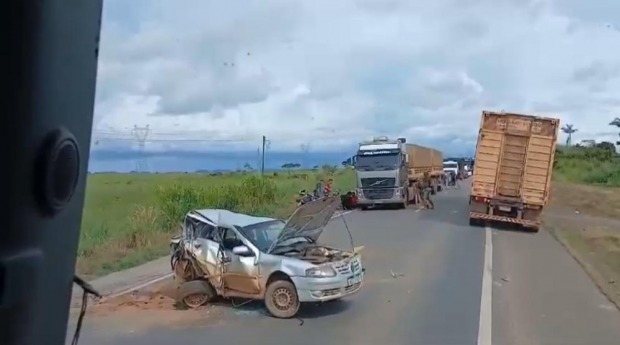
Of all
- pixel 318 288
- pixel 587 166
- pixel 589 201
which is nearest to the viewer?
pixel 318 288

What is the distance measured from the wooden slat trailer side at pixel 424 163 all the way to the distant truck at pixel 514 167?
11567 mm

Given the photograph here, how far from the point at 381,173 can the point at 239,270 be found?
78.8 ft

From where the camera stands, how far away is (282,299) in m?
11.4

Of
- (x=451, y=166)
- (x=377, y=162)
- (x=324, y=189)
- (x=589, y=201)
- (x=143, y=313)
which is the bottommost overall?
(x=143, y=313)

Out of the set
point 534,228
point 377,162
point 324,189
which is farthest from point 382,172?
point 534,228

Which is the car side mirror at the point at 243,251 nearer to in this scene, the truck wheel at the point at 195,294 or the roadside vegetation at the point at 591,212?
the truck wheel at the point at 195,294

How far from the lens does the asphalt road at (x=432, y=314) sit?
966 centimetres

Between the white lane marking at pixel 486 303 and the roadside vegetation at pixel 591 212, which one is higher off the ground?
the roadside vegetation at pixel 591 212

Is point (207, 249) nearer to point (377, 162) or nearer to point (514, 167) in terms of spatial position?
point (514, 167)

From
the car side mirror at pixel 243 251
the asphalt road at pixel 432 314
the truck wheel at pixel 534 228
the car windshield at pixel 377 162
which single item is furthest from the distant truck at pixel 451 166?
the car side mirror at pixel 243 251

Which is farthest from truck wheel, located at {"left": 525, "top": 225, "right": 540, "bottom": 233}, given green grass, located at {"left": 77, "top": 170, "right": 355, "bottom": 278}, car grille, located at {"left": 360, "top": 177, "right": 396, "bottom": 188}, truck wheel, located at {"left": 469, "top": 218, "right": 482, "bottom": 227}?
car grille, located at {"left": 360, "top": 177, "right": 396, "bottom": 188}

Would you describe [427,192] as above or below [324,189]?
above

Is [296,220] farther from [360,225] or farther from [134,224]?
[360,225]

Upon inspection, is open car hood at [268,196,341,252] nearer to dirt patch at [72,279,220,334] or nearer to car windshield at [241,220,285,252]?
car windshield at [241,220,285,252]
